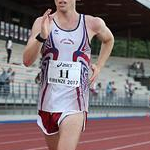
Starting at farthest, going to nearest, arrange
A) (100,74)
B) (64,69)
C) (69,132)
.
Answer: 1. (100,74)
2. (64,69)
3. (69,132)

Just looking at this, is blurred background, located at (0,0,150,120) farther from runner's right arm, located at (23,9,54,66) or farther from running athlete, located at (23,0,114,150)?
runner's right arm, located at (23,9,54,66)

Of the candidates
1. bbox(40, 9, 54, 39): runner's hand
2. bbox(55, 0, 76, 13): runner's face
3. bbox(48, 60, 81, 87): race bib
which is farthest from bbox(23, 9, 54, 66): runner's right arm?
bbox(48, 60, 81, 87): race bib

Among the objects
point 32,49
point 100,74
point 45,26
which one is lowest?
point 100,74

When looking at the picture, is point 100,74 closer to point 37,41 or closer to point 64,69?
point 64,69

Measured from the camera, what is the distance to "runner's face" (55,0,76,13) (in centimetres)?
412

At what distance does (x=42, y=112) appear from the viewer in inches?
169

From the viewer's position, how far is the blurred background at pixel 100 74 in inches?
890

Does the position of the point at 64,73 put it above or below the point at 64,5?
below

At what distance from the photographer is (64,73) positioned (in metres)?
4.27

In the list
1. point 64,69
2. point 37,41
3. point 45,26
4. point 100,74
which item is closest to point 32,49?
point 37,41

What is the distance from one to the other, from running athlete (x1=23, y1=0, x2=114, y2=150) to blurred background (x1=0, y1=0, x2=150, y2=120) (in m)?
14.3

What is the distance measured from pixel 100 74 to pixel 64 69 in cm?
3362

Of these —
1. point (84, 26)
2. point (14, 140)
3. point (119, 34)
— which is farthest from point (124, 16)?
A: point (84, 26)

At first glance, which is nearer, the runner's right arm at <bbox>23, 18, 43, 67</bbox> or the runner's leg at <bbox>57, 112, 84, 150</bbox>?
the runner's right arm at <bbox>23, 18, 43, 67</bbox>
